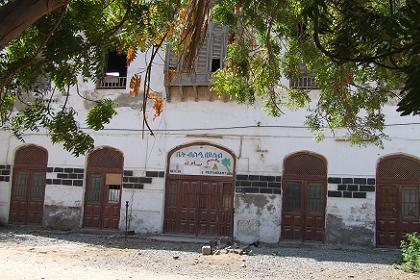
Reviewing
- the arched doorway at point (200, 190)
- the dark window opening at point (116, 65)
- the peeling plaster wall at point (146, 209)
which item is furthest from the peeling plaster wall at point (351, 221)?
the dark window opening at point (116, 65)

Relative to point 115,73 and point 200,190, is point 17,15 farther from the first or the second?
point 115,73

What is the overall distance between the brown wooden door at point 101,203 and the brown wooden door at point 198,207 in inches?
67.7

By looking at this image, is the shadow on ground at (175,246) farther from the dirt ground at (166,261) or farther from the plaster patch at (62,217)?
the plaster patch at (62,217)

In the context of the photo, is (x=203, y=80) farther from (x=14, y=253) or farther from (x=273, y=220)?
(x=14, y=253)

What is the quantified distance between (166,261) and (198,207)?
4355mm

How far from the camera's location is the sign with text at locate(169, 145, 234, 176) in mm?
16688

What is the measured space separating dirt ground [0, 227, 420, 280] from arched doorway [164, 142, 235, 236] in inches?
55.1

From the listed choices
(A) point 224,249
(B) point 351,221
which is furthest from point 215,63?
(B) point 351,221

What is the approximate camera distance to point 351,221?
15250 mm

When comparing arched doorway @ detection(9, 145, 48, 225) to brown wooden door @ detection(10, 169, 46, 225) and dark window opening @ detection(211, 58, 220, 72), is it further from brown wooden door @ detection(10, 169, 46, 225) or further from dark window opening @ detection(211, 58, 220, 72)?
dark window opening @ detection(211, 58, 220, 72)

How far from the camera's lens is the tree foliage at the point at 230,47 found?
12.6 feet

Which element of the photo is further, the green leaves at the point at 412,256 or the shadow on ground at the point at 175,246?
the shadow on ground at the point at 175,246

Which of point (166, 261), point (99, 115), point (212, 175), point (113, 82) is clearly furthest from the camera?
point (113, 82)

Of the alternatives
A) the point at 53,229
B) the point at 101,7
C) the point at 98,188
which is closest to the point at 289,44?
the point at 101,7
